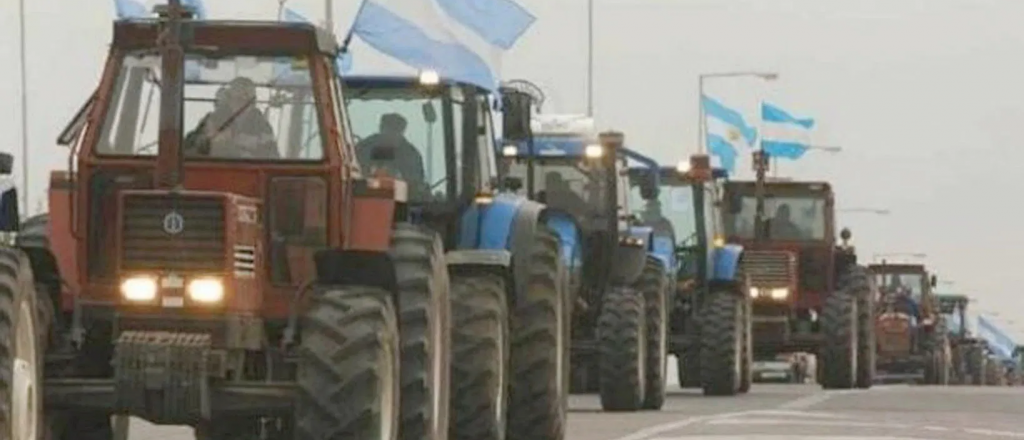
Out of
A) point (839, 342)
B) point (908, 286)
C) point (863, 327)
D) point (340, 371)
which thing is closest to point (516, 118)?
point (340, 371)

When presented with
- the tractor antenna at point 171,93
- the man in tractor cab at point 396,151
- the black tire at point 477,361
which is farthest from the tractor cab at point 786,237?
the tractor antenna at point 171,93

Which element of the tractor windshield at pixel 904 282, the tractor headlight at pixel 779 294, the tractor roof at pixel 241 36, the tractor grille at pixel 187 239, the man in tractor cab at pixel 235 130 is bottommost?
the tractor windshield at pixel 904 282

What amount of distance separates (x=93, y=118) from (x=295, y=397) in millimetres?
2039

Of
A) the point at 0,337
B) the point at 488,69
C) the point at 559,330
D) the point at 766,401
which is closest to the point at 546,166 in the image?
the point at 488,69

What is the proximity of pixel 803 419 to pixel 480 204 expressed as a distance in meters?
6.91

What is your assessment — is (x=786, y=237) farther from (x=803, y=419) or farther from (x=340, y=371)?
(x=340, y=371)

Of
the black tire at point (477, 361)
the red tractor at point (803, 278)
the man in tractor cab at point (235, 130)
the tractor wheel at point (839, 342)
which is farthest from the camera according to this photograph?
the red tractor at point (803, 278)

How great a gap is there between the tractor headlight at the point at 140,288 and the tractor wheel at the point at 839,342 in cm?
2681

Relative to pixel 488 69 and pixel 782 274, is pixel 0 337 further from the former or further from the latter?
pixel 782 274

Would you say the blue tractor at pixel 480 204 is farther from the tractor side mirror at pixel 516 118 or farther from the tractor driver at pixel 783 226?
the tractor driver at pixel 783 226

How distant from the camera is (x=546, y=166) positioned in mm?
31828

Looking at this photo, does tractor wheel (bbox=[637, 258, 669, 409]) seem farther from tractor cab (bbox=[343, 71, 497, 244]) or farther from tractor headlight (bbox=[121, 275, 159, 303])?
tractor headlight (bbox=[121, 275, 159, 303])

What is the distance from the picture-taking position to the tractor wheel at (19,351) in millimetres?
14234

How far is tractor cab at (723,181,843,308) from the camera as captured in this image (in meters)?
43.1
